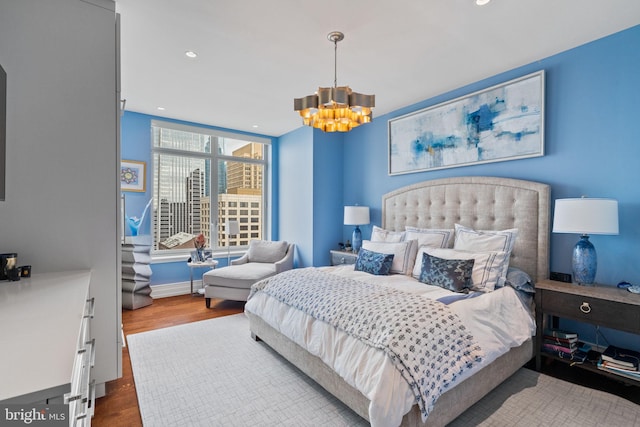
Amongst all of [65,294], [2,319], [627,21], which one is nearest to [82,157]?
[65,294]

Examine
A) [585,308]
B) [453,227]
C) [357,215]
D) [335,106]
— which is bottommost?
[585,308]

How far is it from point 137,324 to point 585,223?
4.35 metres

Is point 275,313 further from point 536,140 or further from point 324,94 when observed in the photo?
point 536,140

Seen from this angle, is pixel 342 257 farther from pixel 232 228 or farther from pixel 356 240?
pixel 232 228

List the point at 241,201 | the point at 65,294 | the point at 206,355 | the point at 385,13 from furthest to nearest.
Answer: the point at 241,201 < the point at 206,355 < the point at 385,13 < the point at 65,294

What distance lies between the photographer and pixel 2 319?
1.05 meters

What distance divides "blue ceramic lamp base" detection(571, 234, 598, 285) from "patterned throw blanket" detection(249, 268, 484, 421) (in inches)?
50.2

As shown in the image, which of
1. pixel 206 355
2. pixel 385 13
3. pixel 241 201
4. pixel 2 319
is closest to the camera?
pixel 2 319

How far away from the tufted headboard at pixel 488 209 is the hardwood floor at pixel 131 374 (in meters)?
0.79

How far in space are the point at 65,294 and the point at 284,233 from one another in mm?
4091

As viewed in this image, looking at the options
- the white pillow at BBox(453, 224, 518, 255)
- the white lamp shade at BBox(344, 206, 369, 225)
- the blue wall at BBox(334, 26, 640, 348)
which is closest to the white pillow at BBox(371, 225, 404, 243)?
the white lamp shade at BBox(344, 206, 369, 225)

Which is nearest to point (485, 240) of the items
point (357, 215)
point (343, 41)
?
point (357, 215)

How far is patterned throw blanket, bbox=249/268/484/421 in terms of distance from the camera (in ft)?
5.07

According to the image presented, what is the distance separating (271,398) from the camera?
208 centimetres
